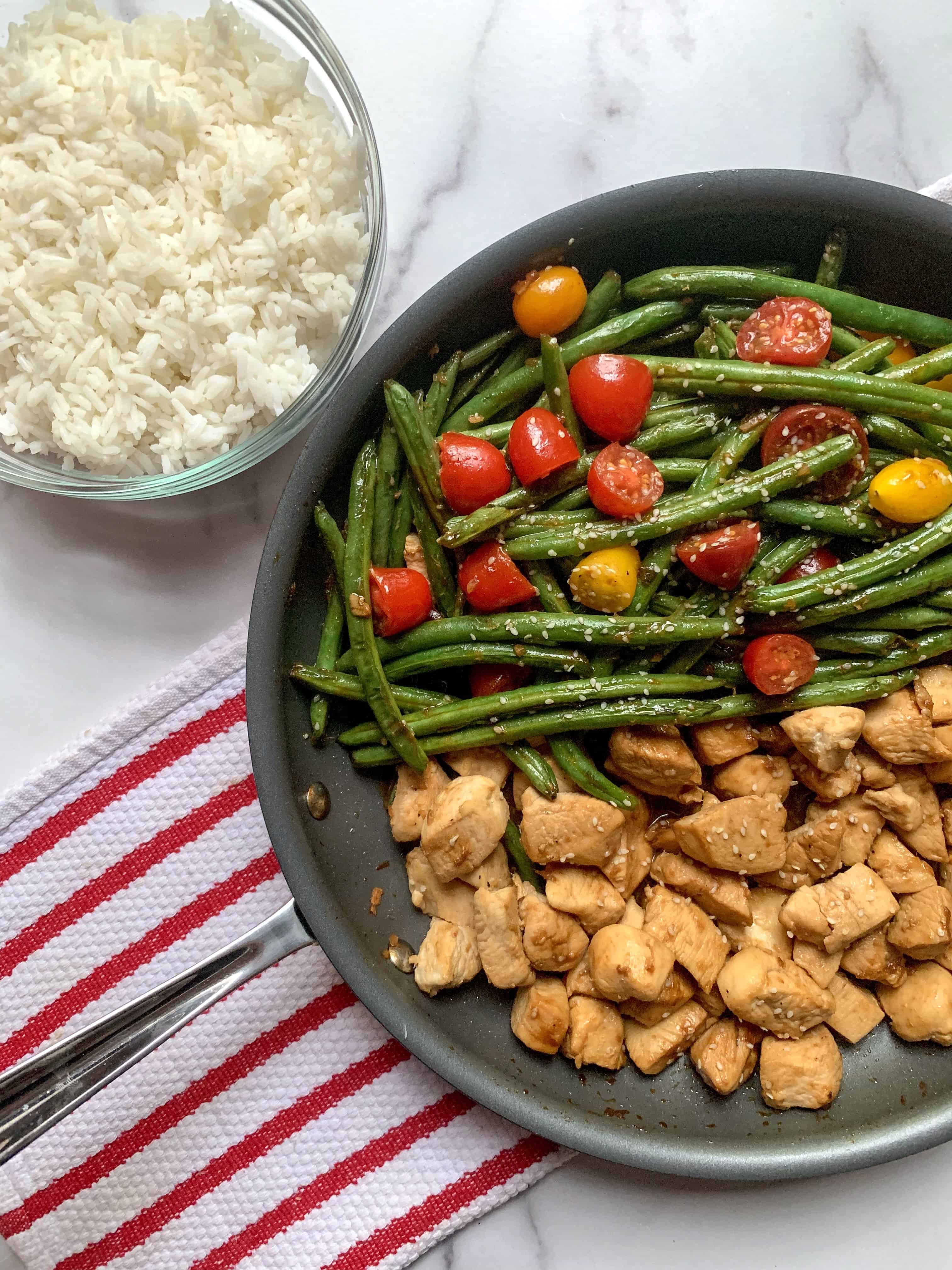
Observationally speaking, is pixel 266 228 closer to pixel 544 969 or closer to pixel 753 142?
pixel 753 142

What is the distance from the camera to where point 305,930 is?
8.04 ft

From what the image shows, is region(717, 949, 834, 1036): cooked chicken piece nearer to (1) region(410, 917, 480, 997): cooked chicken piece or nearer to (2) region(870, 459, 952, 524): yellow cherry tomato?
(1) region(410, 917, 480, 997): cooked chicken piece

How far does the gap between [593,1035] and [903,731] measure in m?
1.14

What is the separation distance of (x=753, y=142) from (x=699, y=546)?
132 cm

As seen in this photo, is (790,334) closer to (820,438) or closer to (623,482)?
(820,438)

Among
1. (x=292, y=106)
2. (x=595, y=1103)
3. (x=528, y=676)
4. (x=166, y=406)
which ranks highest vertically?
(x=292, y=106)

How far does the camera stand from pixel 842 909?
8.07 ft

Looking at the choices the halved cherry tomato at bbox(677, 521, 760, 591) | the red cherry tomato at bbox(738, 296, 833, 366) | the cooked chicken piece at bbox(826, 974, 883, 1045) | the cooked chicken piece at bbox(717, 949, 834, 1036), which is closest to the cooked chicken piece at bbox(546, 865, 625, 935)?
the cooked chicken piece at bbox(717, 949, 834, 1036)

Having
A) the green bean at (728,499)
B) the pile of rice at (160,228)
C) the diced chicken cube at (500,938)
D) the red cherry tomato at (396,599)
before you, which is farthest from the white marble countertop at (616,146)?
the green bean at (728,499)

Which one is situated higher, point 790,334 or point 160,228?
point 160,228

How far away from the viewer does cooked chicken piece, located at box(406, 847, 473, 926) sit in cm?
257

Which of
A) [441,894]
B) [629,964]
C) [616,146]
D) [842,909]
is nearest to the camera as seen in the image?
[629,964]

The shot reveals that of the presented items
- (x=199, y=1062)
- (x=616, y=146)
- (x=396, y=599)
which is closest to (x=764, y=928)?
(x=396, y=599)

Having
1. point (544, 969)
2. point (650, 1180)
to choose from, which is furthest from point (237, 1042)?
point (650, 1180)
